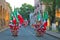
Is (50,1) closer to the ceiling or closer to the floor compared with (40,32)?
closer to the ceiling

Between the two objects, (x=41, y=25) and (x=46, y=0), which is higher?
(x=46, y=0)

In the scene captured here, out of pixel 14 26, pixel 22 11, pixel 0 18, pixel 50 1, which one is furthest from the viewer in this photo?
pixel 22 11

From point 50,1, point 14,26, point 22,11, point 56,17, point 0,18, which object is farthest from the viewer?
point 22,11

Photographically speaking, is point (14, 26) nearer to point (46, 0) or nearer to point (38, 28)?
point (38, 28)

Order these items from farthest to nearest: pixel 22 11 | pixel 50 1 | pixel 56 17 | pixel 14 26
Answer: pixel 22 11 → pixel 56 17 → pixel 50 1 → pixel 14 26

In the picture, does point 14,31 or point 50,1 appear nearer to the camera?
point 14,31

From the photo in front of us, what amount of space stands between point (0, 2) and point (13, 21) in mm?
Answer: 57545

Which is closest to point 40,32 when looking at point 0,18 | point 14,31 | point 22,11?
point 14,31

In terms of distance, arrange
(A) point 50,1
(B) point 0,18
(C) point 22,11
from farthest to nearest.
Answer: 1. (C) point 22,11
2. (B) point 0,18
3. (A) point 50,1

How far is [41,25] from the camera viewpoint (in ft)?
116

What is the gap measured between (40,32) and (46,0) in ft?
93.0

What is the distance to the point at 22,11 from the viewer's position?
196000 mm

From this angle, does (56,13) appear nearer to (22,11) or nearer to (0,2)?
(0,2)

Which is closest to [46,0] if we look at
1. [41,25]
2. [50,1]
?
[50,1]
